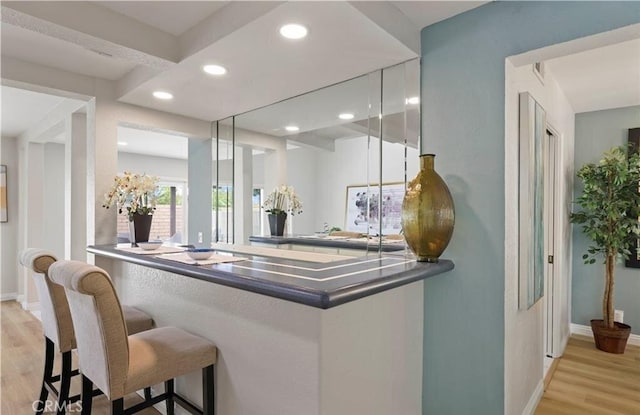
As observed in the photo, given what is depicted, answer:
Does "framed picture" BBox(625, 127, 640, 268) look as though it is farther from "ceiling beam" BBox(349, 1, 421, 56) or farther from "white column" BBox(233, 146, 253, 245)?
"white column" BBox(233, 146, 253, 245)

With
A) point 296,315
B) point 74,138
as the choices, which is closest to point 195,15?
point 296,315

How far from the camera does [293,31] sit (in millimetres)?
1737

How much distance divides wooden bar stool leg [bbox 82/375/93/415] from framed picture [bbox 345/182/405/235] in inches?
63.0

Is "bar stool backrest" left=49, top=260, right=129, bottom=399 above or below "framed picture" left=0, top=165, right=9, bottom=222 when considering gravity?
below

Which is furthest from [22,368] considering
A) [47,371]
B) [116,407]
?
[116,407]

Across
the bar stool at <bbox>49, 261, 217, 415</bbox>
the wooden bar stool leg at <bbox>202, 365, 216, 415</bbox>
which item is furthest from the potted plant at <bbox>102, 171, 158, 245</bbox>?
the wooden bar stool leg at <bbox>202, 365, 216, 415</bbox>

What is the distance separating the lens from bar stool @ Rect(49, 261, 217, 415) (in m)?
1.42

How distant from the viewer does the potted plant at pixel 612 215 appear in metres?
3.03

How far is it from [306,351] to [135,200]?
2.13m

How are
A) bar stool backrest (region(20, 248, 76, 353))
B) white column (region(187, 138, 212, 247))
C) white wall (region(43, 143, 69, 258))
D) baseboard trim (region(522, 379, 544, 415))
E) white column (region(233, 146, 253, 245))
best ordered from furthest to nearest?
white wall (region(43, 143, 69, 258)) → white column (region(187, 138, 212, 247)) → white column (region(233, 146, 253, 245)) → baseboard trim (region(522, 379, 544, 415)) → bar stool backrest (region(20, 248, 76, 353))

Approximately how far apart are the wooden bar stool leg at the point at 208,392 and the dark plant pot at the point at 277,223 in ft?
4.10

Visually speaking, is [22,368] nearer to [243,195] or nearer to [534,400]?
[243,195]

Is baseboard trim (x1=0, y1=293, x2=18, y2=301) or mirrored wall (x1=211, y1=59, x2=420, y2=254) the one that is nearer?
mirrored wall (x1=211, y1=59, x2=420, y2=254)

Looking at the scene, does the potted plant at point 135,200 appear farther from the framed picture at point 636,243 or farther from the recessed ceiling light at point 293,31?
the framed picture at point 636,243
